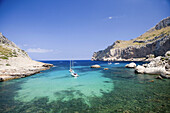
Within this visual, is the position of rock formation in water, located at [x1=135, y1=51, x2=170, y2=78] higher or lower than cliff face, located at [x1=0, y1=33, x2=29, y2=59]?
lower

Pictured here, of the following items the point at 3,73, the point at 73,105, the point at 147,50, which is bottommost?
the point at 73,105

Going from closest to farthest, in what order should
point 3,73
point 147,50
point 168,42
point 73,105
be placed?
point 73,105
point 3,73
point 168,42
point 147,50

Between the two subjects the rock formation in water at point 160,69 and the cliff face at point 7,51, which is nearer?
the rock formation in water at point 160,69

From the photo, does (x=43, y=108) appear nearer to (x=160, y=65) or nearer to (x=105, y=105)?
(x=105, y=105)

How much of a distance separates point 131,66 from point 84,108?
2158 inches

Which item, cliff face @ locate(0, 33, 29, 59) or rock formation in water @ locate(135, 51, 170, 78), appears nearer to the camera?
rock formation in water @ locate(135, 51, 170, 78)

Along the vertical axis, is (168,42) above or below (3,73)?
above

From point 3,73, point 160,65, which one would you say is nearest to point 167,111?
point 160,65

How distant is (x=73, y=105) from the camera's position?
12398 mm

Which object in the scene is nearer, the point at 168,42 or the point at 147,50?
the point at 168,42

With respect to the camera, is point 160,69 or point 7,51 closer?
point 160,69

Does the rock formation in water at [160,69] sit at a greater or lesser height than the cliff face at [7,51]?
lesser

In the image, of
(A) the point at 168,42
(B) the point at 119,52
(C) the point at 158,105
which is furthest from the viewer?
(B) the point at 119,52

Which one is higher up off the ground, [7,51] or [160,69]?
[7,51]
